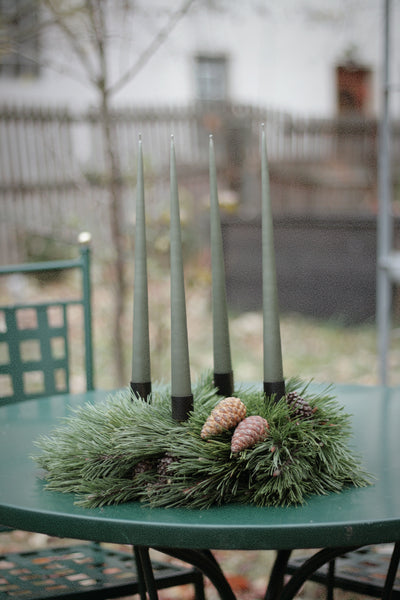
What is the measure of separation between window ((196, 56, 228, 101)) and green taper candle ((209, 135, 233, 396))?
8327 mm

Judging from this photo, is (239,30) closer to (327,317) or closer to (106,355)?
(327,317)

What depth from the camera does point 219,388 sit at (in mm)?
1161

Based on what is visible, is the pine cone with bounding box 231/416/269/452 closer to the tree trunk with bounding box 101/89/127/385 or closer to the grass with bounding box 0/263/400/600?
the grass with bounding box 0/263/400/600

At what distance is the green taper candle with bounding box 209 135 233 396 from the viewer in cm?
106

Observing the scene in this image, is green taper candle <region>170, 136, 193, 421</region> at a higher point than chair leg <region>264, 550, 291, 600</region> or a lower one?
higher

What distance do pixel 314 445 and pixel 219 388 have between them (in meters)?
0.23

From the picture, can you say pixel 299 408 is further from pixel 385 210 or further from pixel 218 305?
pixel 385 210

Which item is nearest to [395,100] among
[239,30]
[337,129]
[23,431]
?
[337,129]

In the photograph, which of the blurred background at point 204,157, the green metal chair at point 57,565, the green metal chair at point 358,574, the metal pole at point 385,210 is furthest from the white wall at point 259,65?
the green metal chair at point 358,574

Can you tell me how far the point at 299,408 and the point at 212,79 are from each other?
874 centimetres

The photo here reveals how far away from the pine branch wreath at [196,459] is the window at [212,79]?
8.45m

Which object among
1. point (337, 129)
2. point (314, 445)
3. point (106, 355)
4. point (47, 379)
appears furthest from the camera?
point (337, 129)

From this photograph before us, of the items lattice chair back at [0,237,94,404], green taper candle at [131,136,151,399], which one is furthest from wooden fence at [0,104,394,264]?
green taper candle at [131,136,151,399]

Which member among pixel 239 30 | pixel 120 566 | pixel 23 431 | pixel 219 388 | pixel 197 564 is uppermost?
pixel 239 30
